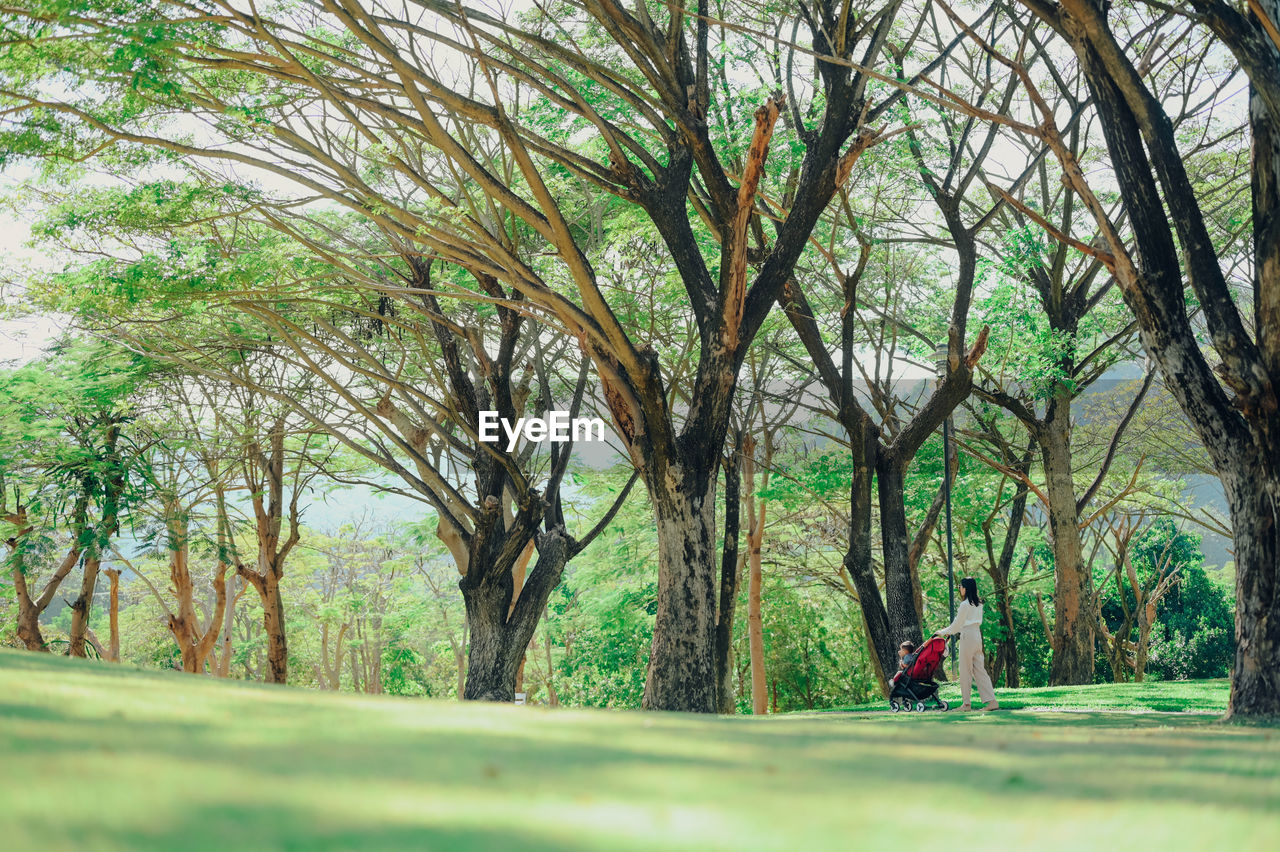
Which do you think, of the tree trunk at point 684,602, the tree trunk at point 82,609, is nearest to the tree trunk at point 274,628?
the tree trunk at point 82,609

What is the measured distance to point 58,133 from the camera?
9.43 m

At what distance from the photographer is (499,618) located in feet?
43.8

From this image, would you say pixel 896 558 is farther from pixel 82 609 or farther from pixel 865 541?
pixel 82 609

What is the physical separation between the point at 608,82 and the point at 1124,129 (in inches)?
174

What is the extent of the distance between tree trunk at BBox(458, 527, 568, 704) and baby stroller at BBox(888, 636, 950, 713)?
470 centimetres

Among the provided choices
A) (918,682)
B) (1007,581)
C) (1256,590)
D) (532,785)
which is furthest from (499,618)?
(1007,581)

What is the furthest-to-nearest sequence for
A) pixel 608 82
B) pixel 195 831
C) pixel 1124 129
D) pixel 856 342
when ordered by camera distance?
1. pixel 856 342
2. pixel 608 82
3. pixel 1124 129
4. pixel 195 831

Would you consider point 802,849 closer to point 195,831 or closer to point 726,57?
point 195,831

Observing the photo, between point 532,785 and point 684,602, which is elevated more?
point 684,602

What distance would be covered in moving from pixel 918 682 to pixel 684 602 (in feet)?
9.92

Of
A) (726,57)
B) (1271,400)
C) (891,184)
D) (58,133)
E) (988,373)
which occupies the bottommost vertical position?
(1271,400)

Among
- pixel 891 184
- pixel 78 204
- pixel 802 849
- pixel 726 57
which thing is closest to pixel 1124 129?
pixel 726 57

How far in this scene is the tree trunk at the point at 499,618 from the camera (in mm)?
13188


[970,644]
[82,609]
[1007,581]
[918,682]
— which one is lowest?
[918,682]
